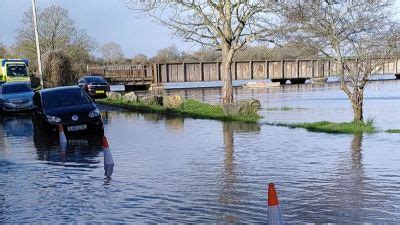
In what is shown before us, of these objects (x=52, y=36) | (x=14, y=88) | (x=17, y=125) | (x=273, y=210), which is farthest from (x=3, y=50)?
(x=273, y=210)

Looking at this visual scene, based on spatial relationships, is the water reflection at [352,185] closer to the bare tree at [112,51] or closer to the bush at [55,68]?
the bush at [55,68]

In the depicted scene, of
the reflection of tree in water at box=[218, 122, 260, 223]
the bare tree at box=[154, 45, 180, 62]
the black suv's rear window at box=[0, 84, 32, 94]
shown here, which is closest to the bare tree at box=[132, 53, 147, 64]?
the bare tree at box=[154, 45, 180, 62]

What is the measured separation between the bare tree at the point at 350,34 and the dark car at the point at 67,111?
7261 millimetres

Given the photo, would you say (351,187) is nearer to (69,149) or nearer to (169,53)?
(69,149)

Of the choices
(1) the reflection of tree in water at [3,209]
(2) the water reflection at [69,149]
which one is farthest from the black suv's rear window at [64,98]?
(1) the reflection of tree in water at [3,209]

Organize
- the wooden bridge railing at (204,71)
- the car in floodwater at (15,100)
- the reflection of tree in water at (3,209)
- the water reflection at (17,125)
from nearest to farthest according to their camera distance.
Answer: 1. the reflection of tree in water at (3,209)
2. the water reflection at (17,125)
3. the car in floodwater at (15,100)
4. the wooden bridge railing at (204,71)

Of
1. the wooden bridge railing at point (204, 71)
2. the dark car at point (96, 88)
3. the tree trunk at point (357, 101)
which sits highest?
the wooden bridge railing at point (204, 71)

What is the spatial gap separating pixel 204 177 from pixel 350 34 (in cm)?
967

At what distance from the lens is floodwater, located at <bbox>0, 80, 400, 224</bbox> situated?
710 centimetres

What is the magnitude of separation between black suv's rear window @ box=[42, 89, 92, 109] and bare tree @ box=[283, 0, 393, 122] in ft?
24.2

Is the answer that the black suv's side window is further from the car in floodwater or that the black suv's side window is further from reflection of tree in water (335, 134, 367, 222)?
the car in floodwater

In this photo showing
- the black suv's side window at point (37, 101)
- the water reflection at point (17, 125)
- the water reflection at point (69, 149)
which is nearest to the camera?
the water reflection at point (69, 149)

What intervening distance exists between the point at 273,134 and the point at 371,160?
474 cm

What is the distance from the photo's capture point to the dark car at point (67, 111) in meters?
15.6
